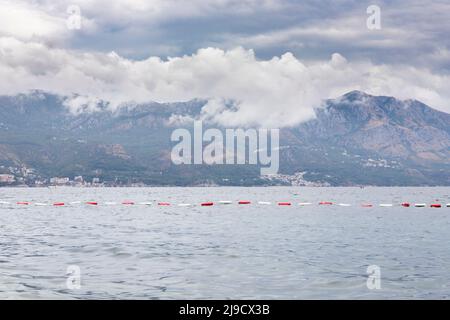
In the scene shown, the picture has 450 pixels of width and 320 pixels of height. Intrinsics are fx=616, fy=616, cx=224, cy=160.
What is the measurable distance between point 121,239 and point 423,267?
41.8 meters

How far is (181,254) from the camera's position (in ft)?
211

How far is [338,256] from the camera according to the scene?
6262cm

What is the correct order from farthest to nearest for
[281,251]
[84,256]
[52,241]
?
[52,241], [281,251], [84,256]

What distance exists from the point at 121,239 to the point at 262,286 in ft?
135

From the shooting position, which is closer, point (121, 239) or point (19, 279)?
point (19, 279)

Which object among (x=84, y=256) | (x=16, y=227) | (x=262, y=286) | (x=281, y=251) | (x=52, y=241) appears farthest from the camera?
(x=16, y=227)
